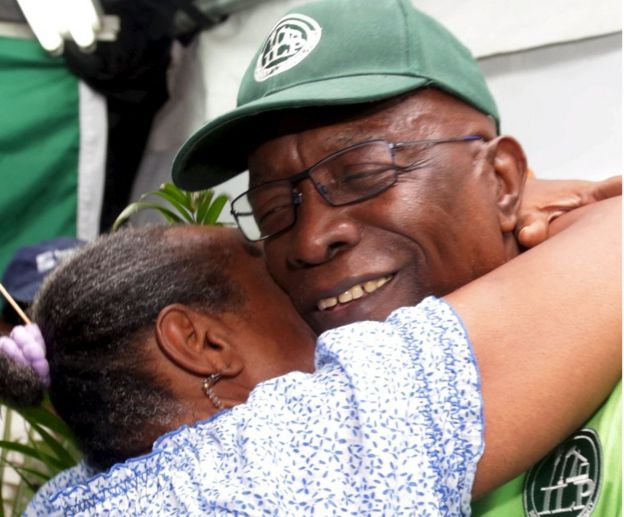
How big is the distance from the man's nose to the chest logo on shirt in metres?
0.44

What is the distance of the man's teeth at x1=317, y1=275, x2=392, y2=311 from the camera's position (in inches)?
46.9

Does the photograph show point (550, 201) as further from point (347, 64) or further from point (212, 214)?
point (212, 214)

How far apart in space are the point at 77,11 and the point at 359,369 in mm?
2271

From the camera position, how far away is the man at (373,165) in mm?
1181

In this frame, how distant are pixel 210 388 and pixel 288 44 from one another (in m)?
0.59

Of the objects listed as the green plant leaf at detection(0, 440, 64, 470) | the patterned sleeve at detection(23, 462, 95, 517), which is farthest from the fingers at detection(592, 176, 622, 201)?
the green plant leaf at detection(0, 440, 64, 470)

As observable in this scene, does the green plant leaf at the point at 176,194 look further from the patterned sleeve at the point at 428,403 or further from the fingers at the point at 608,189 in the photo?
the patterned sleeve at the point at 428,403

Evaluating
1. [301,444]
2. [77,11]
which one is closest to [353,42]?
[301,444]

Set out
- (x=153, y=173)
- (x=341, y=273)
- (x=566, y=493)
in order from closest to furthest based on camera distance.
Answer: (x=566, y=493), (x=341, y=273), (x=153, y=173)

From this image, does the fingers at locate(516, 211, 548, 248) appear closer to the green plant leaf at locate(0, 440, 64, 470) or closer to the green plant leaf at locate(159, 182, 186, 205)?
the green plant leaf at locate(159, 182, 186, 205)

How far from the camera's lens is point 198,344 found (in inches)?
46.7

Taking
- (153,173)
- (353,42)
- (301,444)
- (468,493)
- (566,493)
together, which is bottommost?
(153,173)

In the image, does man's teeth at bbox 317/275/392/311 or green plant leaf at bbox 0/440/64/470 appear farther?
green plant leaf at bbox 0/440/64/470

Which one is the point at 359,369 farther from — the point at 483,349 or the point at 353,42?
the point at 353,42
